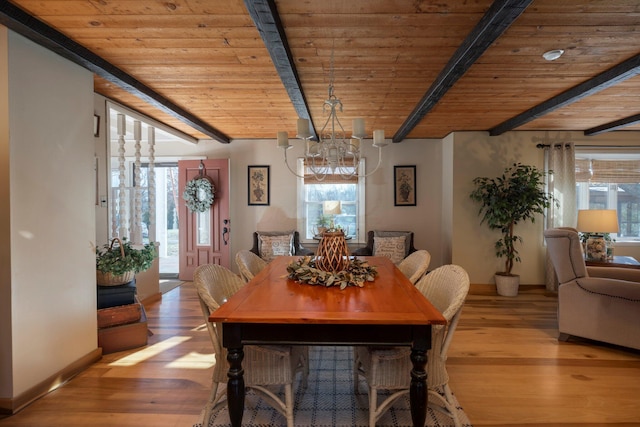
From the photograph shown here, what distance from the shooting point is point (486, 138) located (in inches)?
195

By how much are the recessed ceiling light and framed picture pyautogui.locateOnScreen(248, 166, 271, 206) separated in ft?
13.4

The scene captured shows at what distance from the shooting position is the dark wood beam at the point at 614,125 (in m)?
4.10

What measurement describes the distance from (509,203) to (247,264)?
3.67 m

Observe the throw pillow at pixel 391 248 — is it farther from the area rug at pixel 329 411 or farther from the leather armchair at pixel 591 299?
the area rug at pixel 329 411

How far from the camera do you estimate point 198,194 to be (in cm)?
527

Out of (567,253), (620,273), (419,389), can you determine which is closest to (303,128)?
(419,389)

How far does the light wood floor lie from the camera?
2033 mm

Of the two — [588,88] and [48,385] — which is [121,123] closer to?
[48,385]

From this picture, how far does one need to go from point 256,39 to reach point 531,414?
9.69 feet

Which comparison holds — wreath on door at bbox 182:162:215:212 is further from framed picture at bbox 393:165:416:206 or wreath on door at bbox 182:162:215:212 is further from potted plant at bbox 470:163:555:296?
potted plant at bbox 470:163:555:296

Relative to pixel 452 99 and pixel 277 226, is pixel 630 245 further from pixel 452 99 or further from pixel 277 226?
pixel 277 226

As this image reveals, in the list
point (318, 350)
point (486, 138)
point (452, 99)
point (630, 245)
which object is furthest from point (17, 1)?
point (630, 245)

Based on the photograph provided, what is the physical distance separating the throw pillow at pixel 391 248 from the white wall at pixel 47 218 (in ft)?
11.6

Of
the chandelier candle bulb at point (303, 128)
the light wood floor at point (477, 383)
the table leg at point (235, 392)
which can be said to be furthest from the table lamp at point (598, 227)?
the table leg at point (235, 392)
